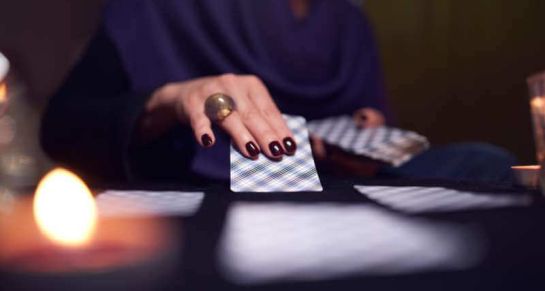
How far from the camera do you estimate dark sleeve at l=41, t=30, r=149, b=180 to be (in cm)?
70

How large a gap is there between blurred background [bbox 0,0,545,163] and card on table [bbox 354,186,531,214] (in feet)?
3.19

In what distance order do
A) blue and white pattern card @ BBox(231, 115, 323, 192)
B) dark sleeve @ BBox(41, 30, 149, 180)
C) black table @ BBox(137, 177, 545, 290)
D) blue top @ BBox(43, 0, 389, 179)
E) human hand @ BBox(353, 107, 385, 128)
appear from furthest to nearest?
human hand @ BBox(353, 107, 385, 128) < blue top @ BBox(43, 0, 389, 179) < dark sleeve @ BBox(41, 30, 149, 180) < blue and white pattern card @ BBox(231, 115, 323, 192) < black table @ BBox(137, 177, 545, 290)

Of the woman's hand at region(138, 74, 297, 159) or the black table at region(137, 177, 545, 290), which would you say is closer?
the black table at region(137, 177, 545, 290)

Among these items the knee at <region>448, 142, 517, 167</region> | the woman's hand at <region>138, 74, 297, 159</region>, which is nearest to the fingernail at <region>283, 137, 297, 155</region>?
the woman's hand at <region>138, 74, 297, 159</region>

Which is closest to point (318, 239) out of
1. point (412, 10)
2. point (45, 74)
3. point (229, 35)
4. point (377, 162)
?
point (377, 162)

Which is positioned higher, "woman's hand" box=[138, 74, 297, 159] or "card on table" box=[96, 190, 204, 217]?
"woman's hand" box=[138, 74, 297, 159]

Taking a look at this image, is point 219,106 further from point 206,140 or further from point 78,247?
point 78,247

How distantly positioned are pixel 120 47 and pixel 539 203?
0.63m

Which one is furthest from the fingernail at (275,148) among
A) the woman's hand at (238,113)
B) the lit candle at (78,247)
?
the lit candle at (78,247)

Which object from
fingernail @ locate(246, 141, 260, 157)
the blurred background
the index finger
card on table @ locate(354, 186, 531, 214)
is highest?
the index finger

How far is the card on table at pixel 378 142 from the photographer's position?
2.33 feet

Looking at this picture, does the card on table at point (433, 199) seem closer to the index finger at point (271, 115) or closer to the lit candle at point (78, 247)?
the index finger at point (271, 115)

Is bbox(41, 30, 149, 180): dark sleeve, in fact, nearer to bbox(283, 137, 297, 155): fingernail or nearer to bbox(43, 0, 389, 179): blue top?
bbox(43, 0, 389, 179): blue top

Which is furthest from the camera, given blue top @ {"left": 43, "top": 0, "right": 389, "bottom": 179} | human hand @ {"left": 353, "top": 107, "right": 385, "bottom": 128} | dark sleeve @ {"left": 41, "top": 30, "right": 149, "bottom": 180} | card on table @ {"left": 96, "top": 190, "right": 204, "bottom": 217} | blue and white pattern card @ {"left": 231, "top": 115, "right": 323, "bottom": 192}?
human hand @ {"left": 353, "top": 107, "right": 385, "bottom": 128}
